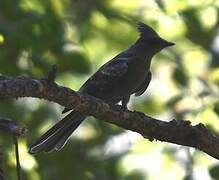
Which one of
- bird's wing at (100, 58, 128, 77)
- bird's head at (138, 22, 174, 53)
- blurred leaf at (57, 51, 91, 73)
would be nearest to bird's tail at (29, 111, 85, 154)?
blurred leaf at (57, 51, 91, 73)

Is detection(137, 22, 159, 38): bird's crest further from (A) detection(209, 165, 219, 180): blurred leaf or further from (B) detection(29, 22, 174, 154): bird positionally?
(A) detection(209, 165, 219, 180): blurred leaf

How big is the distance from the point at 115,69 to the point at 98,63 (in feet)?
3.77

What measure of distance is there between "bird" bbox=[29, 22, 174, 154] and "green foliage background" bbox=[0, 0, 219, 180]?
11 centimetres

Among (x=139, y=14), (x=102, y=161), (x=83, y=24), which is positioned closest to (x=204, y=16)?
(x=139, y=14)

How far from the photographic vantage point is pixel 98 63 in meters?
6.20

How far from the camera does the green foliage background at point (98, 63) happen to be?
4434mm

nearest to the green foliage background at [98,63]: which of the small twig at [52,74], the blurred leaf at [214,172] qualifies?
the blurred leaf at [214,172]

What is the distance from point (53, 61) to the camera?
15.3ft

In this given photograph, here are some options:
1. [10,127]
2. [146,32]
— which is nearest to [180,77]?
[146,32]

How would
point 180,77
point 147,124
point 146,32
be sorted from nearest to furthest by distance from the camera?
point 147,124 < point 180,77 < point 146,32

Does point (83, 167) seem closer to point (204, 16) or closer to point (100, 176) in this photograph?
point (100, 176)

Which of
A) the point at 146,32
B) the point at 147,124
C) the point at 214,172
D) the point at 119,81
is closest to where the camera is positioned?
the point at 147,124

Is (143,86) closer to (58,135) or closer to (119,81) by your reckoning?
(119,81)

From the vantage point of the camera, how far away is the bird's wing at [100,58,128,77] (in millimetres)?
5039
